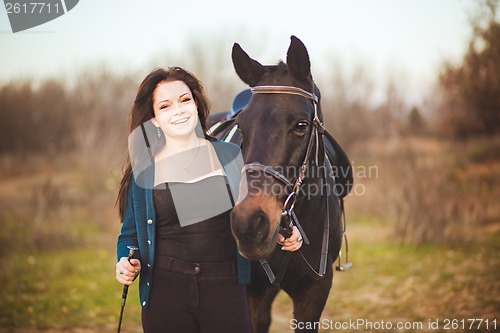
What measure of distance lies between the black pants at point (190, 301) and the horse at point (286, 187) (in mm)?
290

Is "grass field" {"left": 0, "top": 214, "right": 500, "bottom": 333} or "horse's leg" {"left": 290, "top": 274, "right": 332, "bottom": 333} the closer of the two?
"horse's leg" {"left": 290, "top": 274, "right": 332, "bottom": 333}

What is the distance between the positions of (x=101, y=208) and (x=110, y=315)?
8.13 metres

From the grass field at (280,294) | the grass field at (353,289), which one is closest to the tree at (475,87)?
the grass field at (280,294)

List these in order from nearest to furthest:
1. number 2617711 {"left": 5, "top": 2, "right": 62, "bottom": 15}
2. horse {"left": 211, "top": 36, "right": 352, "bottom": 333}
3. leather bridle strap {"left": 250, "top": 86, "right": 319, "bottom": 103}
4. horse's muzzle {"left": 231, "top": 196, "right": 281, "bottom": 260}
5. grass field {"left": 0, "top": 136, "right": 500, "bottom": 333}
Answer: horse's muzzle {"left": 231, "top": 196, "right": 281, "bottom": 260}
horse {"left": 211, "top": 36, "right": 352, "bottom": 333}
leather bridle strap {"left": 250, "top": 86, "right": 319, "bottom": 103}
grass field {"left": 0, "top": 136, "right": 500, "bottom": 333}
number 2617711 {"left": 5, "top": 2, "right": 62, "bottom": 15}

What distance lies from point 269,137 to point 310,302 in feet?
4.56

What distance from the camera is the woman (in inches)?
90.0

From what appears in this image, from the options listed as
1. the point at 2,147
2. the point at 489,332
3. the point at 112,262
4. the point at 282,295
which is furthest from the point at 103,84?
the point at 489,332

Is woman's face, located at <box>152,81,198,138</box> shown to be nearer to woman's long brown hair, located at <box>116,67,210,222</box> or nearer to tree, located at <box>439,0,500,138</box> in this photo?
woman's long brown hair, located at <box>116,67,210,222</box>

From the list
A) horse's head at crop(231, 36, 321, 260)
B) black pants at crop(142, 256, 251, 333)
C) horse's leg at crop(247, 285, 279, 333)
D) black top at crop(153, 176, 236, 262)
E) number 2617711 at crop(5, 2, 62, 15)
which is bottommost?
horse's leg at crop(247, 285, 279, 333)

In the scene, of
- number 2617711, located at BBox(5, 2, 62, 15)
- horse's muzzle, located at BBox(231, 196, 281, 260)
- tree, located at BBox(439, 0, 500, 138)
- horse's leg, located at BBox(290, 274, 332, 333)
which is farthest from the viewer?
tree, located at BBox(439, 0, 500, 138)

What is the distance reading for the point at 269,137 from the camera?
2.23 meters

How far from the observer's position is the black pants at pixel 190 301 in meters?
2.27

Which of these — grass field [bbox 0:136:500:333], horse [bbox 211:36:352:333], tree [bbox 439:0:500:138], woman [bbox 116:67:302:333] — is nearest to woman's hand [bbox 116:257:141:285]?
woman [bbox 116:67:302:333]

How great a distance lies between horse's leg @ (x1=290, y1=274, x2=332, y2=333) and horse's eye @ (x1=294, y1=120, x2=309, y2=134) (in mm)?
1184
